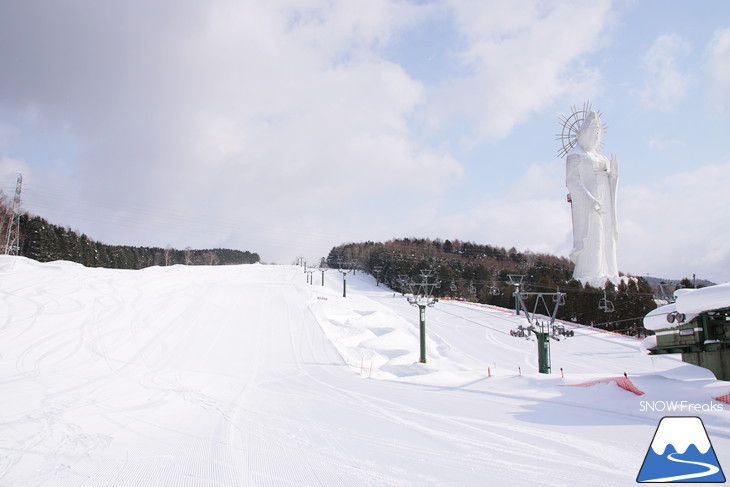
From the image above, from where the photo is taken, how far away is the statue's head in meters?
51.0

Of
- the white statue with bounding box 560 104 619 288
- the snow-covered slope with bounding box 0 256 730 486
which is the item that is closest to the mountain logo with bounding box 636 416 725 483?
the snow-covered slope with bounding box 0 256 730 486

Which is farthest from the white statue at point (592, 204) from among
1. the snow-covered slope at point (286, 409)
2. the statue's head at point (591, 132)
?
the snow-covered slope at point (286, 409)

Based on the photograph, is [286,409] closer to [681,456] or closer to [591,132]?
[681,456]

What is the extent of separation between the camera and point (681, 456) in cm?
520

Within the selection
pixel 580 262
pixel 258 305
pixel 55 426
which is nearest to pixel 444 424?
pixel 55 426

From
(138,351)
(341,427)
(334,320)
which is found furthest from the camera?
(334,320)

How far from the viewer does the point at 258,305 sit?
39.8 meters

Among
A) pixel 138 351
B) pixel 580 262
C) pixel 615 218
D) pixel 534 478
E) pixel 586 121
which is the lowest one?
pixel 138 351

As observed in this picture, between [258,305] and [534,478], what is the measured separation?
36350mm

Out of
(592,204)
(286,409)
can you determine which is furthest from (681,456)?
(592,204)

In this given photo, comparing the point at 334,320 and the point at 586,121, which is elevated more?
the point at 586,121

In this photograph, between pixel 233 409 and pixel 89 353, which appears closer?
pixel 233 409

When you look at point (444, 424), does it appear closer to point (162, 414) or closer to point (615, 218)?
point (162, 414)

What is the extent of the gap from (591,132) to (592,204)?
860cm
